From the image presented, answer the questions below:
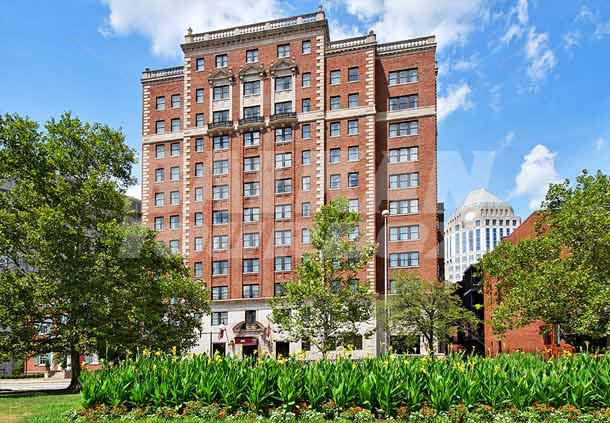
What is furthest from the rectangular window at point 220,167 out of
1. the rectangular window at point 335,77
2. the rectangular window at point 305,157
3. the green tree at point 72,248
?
the green tree at point 72,248

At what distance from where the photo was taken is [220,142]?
63344 mm

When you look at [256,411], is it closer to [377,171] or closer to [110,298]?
[110,298]

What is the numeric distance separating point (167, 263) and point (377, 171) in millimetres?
29581

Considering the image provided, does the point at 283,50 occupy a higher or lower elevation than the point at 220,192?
higher

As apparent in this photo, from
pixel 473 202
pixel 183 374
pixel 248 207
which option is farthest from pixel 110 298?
pixel 473 202

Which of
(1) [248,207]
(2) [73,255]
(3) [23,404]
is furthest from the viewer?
(1) [248,207]

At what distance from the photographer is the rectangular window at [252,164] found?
61.8 m

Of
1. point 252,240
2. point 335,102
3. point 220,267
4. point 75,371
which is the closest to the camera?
point 75,371

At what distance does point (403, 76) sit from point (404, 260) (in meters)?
17.4

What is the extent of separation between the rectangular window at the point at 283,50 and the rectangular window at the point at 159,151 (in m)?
15.6

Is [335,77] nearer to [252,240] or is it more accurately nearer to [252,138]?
[252,138]

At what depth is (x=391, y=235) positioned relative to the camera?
57438 millimetres

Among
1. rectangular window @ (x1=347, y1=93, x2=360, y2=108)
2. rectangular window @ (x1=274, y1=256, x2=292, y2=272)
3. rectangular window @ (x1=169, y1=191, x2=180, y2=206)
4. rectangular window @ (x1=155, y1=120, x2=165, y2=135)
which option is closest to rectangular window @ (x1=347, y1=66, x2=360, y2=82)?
rectangular window @ (x1=347, y1=93, x2=360, y2=108)

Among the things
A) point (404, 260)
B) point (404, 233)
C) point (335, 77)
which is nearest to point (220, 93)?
point (335, 77)
